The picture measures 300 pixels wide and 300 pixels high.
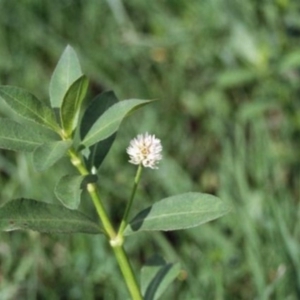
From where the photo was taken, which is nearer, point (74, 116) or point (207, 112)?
point (74, 116)

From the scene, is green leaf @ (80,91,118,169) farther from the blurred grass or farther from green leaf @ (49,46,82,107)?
the blurred grass

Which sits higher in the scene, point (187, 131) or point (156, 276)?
point (156, 276)

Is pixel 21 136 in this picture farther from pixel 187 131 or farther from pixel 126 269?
pixel 187 131

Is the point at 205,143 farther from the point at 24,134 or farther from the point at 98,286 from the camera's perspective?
the point at 24,134

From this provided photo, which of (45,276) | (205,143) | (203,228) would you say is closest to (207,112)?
(205,143)

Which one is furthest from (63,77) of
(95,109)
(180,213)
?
(180,213)

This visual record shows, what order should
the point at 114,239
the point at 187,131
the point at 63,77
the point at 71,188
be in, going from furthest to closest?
1. the point at 187,131
2. the point at 63,77
3. the point at 114,239
4. the point at 71,188
